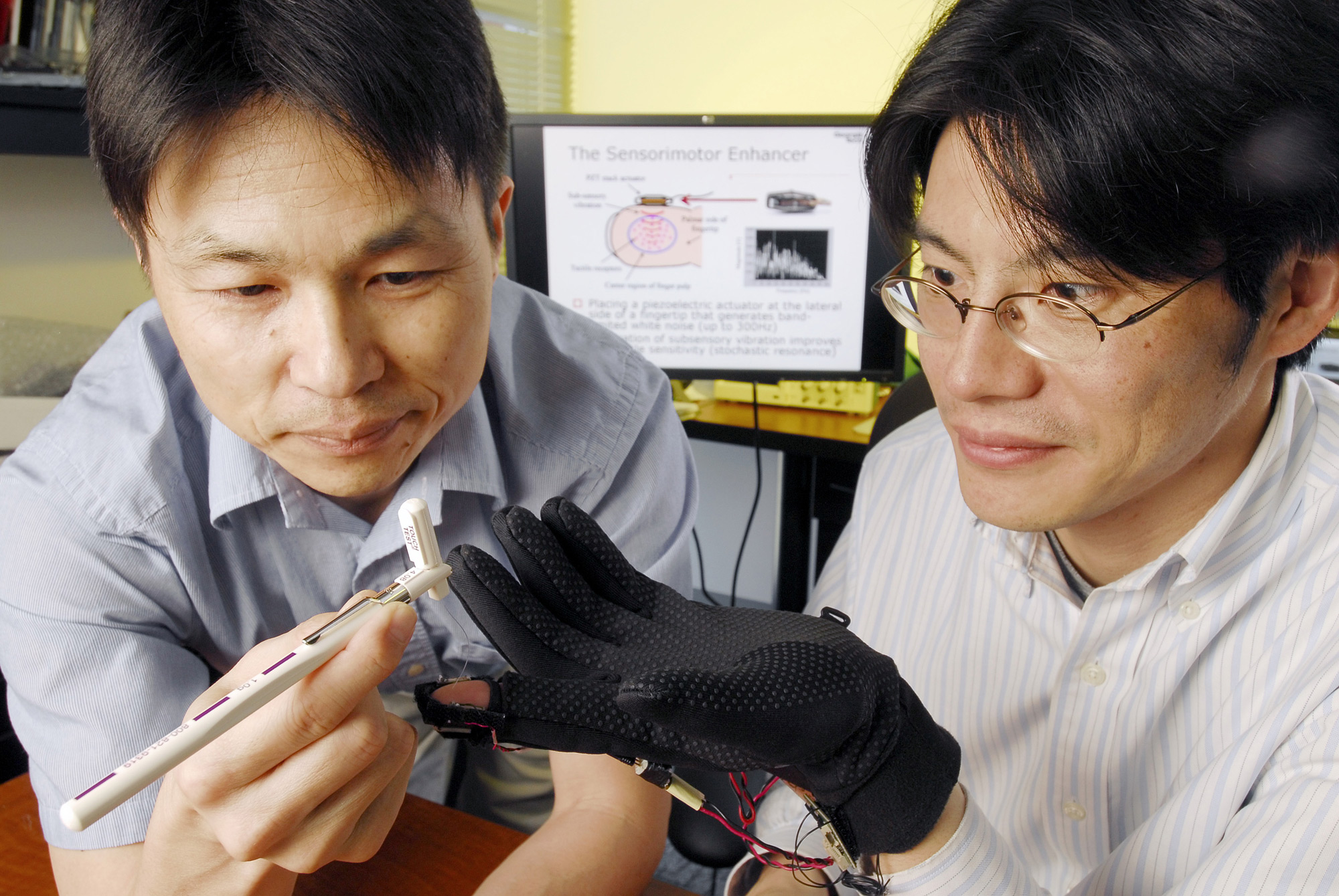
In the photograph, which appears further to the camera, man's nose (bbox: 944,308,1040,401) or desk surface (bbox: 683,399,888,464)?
desk surface (bbox: 683,399,888,464)

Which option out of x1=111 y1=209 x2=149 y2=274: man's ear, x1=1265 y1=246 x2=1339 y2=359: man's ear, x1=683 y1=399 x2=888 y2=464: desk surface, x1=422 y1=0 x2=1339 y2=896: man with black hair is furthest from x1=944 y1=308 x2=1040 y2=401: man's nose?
x1=683 y1=399 x2=888 y2=464: desk surface

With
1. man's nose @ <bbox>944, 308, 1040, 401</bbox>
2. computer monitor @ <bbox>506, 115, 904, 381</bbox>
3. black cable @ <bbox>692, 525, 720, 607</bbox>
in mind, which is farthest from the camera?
black cable @ <bbox>692, 525, 720, 607</bbox>

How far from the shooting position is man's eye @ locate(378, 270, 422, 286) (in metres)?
0.80

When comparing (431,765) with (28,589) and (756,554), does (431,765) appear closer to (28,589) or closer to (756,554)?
(28,589)

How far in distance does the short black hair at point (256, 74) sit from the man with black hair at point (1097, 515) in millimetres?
351

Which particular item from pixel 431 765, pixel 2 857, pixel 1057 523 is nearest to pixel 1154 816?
pixel 1057 523

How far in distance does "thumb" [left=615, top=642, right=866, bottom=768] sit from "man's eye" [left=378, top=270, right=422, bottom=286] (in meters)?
0.41

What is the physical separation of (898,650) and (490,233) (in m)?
0.70

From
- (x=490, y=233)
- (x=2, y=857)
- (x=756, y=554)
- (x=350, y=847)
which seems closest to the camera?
(x=350, y=847)

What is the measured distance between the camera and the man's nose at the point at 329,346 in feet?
2.50

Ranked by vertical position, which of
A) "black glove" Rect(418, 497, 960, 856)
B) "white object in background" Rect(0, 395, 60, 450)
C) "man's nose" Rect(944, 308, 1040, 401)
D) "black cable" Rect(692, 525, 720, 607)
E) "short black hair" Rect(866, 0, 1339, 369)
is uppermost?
"short black hair" Rect(866, 0, 1339, 369)

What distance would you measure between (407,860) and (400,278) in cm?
52

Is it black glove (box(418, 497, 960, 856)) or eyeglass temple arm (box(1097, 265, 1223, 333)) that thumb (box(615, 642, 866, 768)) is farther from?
eyeglass temple arm (box(1097, 265, 1223, 333))

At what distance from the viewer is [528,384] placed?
1.11 meters
